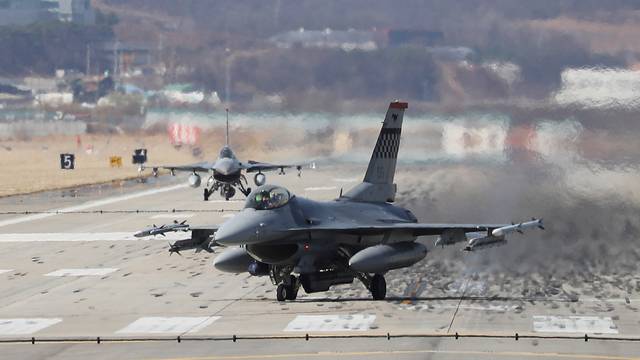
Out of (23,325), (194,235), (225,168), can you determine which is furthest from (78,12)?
(23,325)

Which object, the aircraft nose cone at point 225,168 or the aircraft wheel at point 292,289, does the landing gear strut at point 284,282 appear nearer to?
the aircraft wheel at point 292,289

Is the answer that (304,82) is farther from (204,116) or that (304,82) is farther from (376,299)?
(376,299)

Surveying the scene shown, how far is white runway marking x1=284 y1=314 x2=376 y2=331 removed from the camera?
98.4ft

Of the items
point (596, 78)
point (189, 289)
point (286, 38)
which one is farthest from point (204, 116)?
point (189, 289)

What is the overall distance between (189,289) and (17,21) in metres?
114

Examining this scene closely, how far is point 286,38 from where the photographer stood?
294 feet

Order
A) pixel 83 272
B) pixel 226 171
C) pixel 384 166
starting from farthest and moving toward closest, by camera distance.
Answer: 1. pixel 226 171
2. pixel 83 272
3. pixel 384 166

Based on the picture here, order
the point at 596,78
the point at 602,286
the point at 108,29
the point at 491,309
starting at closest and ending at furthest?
the point at 491,309 < the point at 602,286 < the point at 596,78 < the point at 108,29

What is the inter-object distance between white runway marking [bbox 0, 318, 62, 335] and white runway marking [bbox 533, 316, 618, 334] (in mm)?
12350

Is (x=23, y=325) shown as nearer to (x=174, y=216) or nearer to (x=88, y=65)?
(x=174, y=216)

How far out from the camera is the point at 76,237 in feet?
177

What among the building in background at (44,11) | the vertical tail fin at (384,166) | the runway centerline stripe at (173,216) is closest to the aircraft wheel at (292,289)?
the vertical tail fin at (384,166)

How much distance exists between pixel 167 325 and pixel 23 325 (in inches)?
149

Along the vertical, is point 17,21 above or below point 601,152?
above
